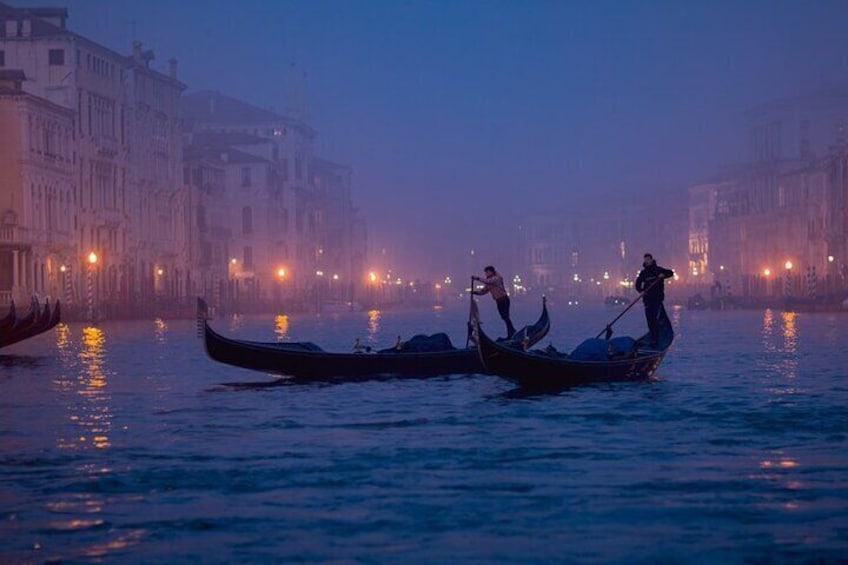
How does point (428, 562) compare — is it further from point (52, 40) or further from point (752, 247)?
point (752, 247)

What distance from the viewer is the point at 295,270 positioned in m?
99.6

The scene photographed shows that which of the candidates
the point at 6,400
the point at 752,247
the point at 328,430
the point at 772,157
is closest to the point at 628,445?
the point at 328,430

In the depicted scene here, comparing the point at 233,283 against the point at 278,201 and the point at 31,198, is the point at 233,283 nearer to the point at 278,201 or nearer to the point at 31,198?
the point at 278,201

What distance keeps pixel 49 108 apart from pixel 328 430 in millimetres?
43267

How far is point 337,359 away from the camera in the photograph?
21.8m

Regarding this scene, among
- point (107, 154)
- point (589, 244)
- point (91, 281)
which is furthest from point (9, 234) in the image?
point (589, 244)

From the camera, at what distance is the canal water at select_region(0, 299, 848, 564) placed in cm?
966

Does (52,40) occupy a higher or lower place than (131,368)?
higher

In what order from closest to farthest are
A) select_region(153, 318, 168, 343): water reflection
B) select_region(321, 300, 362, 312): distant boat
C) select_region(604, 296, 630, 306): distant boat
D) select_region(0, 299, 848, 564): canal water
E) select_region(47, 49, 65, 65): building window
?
select_region(0, 299, 848, 564): canal water, select_region(153, 318, 168, 343): water reflection, select_region(47, 49, 65, 65): building window, select_region(321, 300, 362, 312): distant boat, select_region(604, 296, 630, 306): distant boat

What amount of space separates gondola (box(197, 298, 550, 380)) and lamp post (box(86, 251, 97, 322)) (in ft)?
116

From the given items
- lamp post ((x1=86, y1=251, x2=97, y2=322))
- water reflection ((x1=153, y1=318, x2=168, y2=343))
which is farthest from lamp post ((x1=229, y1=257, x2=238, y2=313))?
water reflection ((x1=153, y1=318, x2=168, y2=343))

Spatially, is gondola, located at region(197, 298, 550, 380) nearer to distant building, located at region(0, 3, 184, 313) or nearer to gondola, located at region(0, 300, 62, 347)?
gondola, located at region(0, 300, 62, 347)

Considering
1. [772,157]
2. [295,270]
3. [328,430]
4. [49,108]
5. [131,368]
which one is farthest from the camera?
[772,157]

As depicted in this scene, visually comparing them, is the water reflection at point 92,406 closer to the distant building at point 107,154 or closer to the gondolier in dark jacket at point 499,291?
the gondolier in dark jacket at point 499,291
